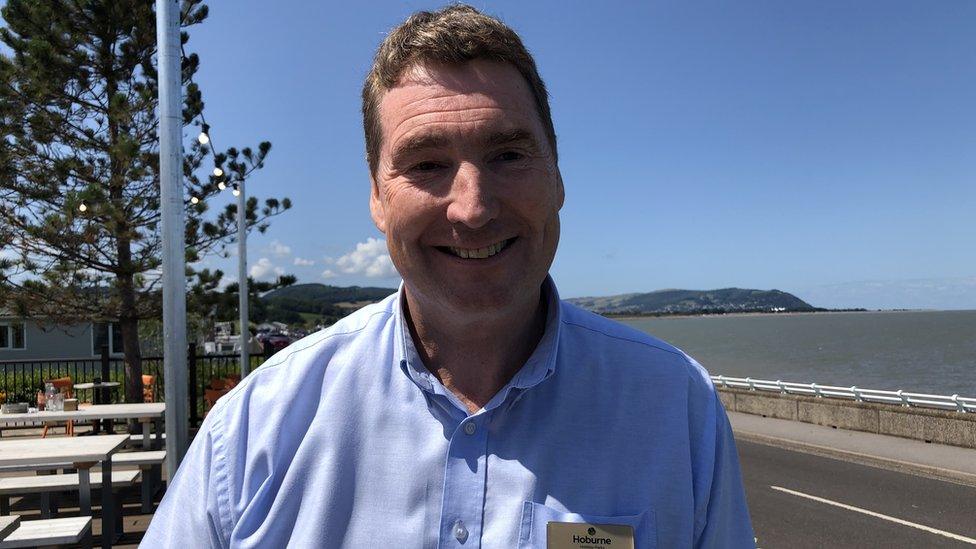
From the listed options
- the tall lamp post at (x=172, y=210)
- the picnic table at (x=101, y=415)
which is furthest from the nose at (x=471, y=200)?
the picnic table at (x=101, y=415)

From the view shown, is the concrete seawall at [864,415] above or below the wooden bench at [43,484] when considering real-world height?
below

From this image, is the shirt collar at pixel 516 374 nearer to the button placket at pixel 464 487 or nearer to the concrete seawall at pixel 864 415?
the button placket at pixel 464 487

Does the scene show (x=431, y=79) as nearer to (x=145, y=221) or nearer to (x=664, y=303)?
(x=145, y=221)

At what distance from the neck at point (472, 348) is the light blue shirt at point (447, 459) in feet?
0.23

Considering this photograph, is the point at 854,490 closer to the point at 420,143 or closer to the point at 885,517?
the point at 885,517

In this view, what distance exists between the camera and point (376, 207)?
58.6 inches

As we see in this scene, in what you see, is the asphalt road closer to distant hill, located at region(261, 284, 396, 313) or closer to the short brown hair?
the short brown hair

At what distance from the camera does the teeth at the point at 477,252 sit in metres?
1.30

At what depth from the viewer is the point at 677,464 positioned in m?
1.30

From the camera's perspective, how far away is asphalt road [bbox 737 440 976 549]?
655 centimetres


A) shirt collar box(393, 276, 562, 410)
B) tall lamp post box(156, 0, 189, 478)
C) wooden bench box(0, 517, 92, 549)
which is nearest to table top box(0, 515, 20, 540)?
wooden bench box(0, 517, 92, 549)

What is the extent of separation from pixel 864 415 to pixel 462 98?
13.8 m

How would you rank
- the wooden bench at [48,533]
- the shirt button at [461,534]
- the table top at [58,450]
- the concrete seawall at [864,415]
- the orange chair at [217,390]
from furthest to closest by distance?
the concrete seawall at [864,415] < the orange chair at [217,390] < the table top at [58,450] < the wooden bench at [48,533] < the shirt button at [461,534]

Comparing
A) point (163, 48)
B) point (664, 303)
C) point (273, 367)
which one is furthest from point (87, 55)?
point (664, 303)
